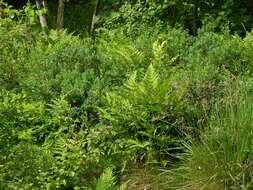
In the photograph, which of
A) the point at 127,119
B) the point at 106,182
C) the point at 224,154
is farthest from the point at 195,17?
the point at 106,182

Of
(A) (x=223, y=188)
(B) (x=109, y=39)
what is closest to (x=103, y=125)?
(A) (x=223, y=188)

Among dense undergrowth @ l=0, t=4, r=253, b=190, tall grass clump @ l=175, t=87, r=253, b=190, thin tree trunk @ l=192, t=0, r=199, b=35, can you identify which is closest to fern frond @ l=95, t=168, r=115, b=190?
dense undergrowth @ l=0, t=4, r=253, b=190

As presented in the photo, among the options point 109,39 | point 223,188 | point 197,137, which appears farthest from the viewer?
point 109,39

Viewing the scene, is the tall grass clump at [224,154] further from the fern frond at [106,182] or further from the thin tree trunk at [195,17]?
the thin tree trunk at [195,17]

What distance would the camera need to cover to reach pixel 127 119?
503 cm

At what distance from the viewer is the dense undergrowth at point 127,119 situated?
14.6 feet

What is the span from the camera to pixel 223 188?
4.41 metres

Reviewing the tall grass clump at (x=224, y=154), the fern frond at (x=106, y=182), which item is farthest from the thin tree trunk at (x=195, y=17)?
the fern frond at (x=106, y=182)

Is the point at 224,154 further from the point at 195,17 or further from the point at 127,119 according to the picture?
the point at 195,17

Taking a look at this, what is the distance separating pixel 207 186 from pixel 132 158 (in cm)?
79

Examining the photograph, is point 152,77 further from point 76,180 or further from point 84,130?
point 76,180

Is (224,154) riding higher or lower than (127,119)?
lower

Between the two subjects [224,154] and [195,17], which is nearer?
[224,154]

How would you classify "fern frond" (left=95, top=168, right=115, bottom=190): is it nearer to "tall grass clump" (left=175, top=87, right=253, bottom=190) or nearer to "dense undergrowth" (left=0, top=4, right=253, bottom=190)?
"dense undergrowth" (left=0, top=4, right=253, bottom=190)
